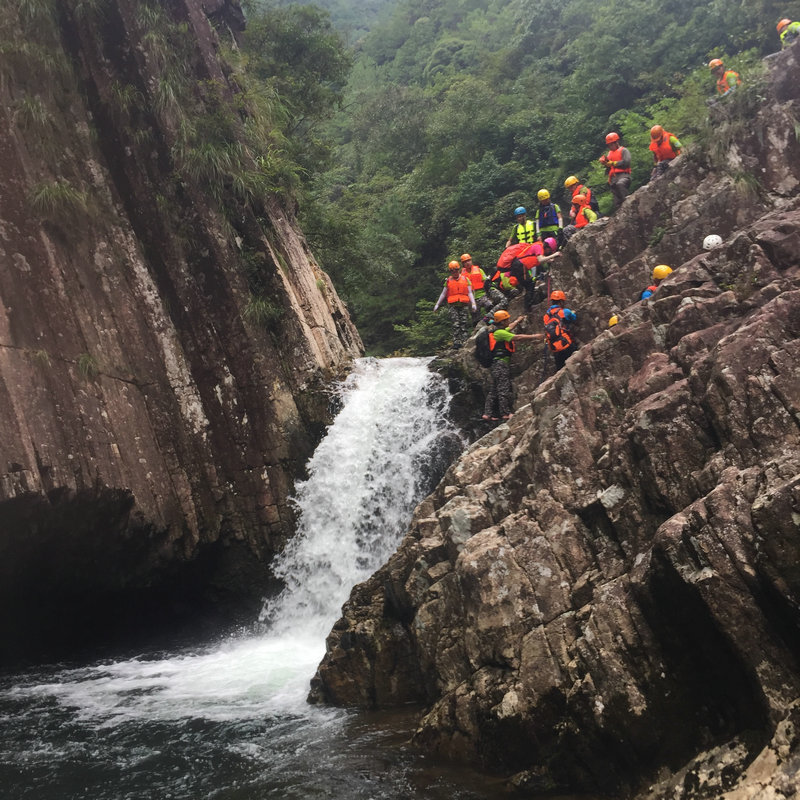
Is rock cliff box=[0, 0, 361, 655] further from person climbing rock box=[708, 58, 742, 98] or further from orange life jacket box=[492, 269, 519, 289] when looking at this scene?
person climbing rock box=[708, 58, 742, 98]

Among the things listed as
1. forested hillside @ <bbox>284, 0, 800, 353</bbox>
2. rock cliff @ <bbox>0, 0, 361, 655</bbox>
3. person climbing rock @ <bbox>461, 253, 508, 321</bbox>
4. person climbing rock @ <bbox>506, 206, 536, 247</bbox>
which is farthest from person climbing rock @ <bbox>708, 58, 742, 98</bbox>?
rock cliff @ <bbox>0, 0, 361, 655</bbox>

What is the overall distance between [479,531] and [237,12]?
19.1 metres

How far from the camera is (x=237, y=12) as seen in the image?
2081cm

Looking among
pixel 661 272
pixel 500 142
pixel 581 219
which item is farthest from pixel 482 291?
pixel 500 142

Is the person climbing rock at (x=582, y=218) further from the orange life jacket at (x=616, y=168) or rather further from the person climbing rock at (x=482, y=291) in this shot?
the person climbing rock at (x=482, y=291)

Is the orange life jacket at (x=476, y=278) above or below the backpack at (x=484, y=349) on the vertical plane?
above

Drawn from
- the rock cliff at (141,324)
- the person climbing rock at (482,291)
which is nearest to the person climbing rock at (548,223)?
the person climbing rock at (482,291)

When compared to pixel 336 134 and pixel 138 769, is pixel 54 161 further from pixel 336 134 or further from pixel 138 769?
pixel 336 134

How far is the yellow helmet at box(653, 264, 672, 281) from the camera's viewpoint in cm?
1242

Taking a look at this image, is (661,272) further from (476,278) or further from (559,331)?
(476,278)

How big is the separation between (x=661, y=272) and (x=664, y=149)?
17.7ft

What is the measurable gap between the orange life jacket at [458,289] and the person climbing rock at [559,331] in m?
3.67

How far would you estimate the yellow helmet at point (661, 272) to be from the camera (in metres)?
12.4

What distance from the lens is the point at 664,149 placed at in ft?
53.1
